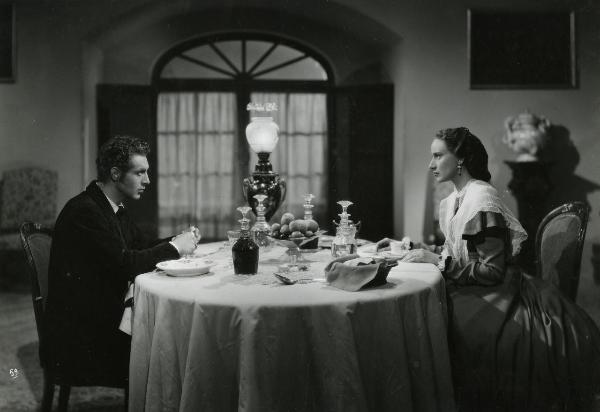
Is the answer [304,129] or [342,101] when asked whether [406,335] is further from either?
[304,129]

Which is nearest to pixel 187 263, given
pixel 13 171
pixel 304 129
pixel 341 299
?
pixel 341 299

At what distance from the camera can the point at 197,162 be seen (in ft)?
24.3

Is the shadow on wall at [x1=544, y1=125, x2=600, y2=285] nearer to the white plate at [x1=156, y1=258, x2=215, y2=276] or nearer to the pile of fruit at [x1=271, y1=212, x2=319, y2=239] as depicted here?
the pile of fruit at [x1=271, y1=212, x2=319, y2=239]

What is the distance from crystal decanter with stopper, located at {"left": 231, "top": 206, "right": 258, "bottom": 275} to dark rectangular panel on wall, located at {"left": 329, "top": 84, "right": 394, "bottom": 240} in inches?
163

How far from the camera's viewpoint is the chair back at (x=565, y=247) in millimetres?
2600

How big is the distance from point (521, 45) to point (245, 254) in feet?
14.7

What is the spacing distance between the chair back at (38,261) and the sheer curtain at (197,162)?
15.8 ft

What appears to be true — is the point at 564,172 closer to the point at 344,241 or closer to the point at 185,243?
the point at 344,241

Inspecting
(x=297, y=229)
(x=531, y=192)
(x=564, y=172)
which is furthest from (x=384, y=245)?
(x=564, y=172)

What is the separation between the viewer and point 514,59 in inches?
223

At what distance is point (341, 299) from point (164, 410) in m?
0.67

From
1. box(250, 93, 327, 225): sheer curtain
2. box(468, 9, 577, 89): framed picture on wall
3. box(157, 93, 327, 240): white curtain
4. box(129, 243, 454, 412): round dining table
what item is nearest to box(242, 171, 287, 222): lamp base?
box(129, 243, 454, 412): round dining table

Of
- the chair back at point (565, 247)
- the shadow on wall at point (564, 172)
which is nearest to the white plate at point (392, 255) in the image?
the chair back at point (565, 247)

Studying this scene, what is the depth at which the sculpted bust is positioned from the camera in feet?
17.3
